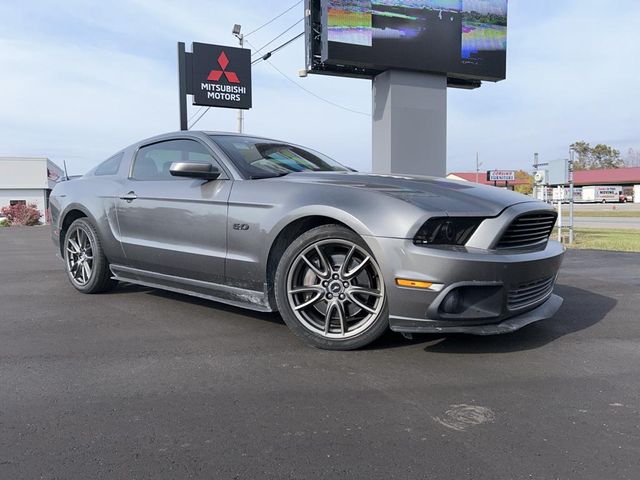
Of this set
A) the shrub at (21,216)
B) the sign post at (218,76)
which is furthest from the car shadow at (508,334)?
the shrub at (21,216)

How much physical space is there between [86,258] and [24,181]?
50.6 m

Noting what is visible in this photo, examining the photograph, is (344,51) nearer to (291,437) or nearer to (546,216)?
(546,216)

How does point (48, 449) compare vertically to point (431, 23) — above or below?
below

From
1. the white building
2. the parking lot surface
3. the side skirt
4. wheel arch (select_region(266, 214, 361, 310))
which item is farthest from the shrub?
wheel arch (select_region(266, 214, 361, 310))

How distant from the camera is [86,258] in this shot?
5.37 meters

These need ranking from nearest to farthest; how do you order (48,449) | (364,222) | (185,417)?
(48,449), (185,417), (364,222)

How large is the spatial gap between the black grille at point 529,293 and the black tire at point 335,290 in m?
0.80

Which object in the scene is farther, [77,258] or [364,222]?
[77,258]

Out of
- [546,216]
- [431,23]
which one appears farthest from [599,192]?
[546,216]

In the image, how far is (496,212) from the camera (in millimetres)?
3305

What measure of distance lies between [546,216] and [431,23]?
13.3 m

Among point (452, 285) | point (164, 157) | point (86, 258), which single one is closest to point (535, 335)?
point (452, 285)

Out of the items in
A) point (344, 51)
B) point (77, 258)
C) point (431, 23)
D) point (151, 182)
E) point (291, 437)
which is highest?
point (431, 23)

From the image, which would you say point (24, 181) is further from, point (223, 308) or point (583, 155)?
point (583, 155)
